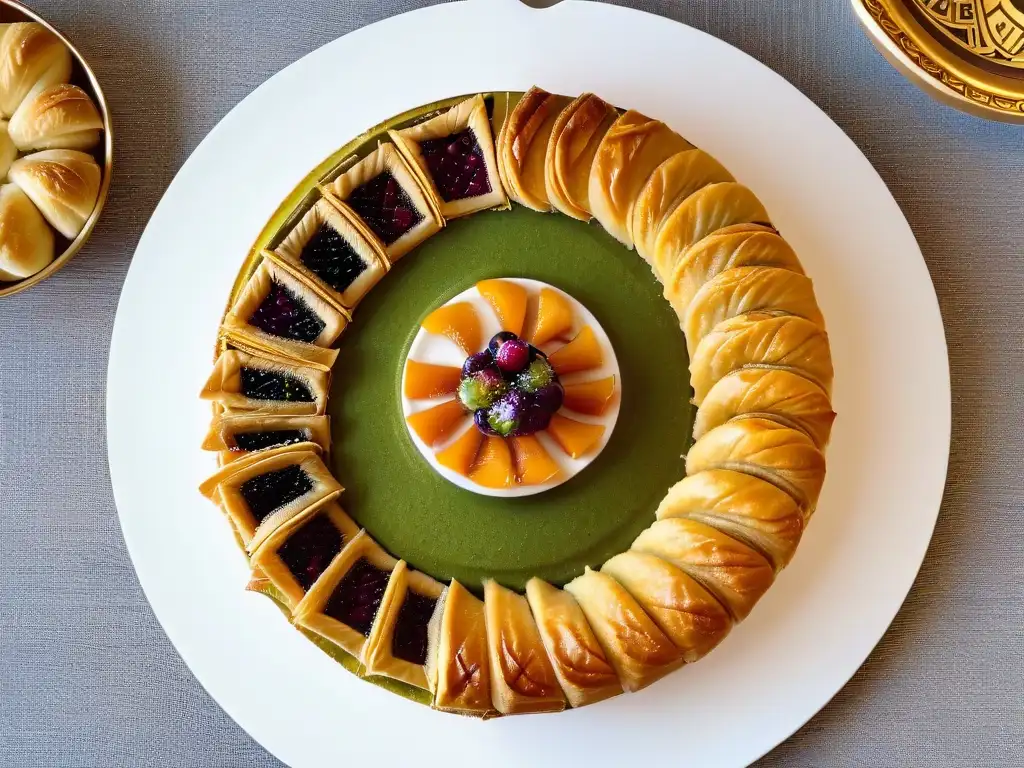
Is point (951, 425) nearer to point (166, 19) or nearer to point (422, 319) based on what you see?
point (422, 319)

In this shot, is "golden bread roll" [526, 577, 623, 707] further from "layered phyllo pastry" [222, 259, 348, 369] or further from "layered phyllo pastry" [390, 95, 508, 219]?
"layered phyllo pastry" [390, 95, 508, 219]

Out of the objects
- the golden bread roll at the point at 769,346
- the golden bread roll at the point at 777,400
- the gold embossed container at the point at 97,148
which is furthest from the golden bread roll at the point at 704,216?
the gold embossed container at the point at 97,148

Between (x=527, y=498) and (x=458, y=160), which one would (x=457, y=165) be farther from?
(x=527, y=498)

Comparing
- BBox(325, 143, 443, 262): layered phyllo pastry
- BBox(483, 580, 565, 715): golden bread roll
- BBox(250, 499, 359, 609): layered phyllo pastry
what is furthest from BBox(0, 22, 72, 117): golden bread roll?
BBox(483, 580, 565, 715): golden bread roll

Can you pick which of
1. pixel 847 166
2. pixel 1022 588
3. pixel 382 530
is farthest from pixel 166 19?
pixel 1022 588

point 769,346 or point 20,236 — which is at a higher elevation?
point 769,346

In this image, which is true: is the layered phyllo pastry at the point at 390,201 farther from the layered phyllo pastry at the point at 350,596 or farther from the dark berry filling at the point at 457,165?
the layered phyllo pastry at the point at 350,596

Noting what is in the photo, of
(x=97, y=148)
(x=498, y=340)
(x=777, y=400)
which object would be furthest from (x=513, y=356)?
(x=97, y=148)
